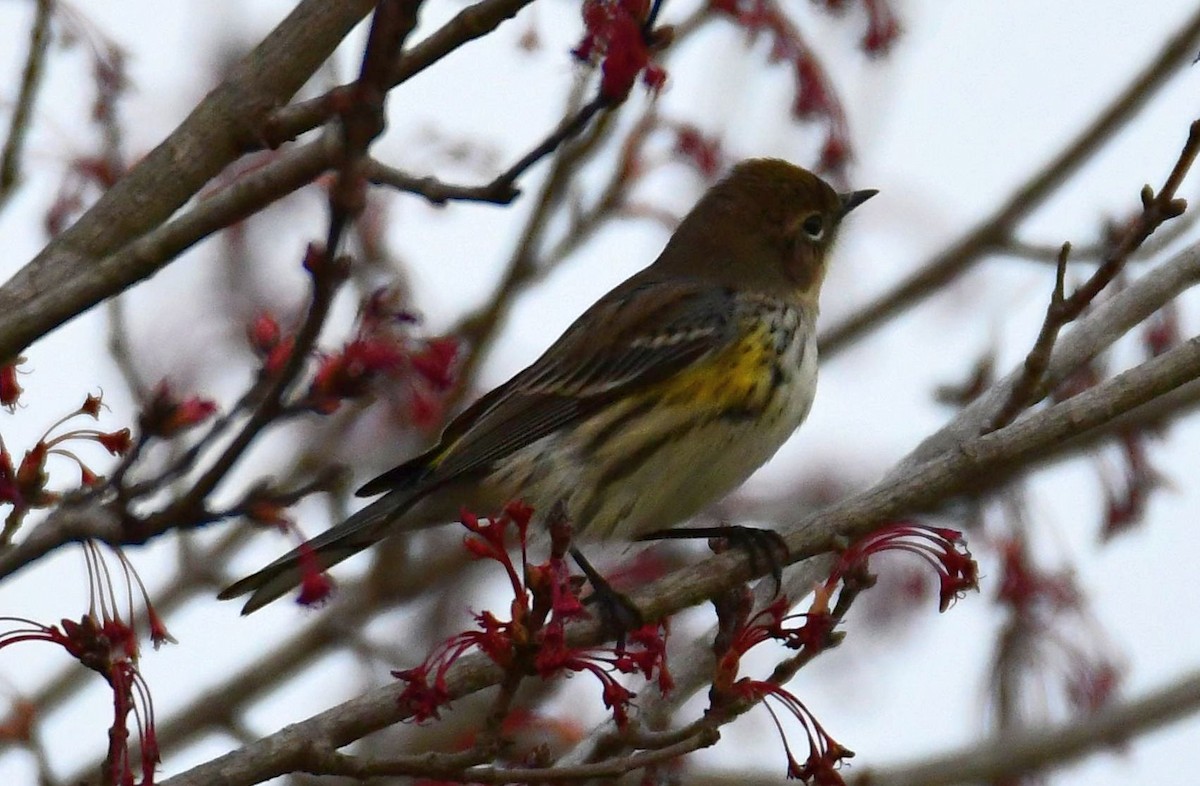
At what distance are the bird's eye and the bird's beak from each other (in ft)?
0.40

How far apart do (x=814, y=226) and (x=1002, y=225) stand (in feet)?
2.65

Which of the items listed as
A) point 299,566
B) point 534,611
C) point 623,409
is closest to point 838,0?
point 623,409

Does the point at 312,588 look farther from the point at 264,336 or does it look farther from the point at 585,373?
the point at 585,373

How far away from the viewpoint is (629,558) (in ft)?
26.5

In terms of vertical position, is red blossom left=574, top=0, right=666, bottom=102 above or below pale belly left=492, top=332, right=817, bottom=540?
below

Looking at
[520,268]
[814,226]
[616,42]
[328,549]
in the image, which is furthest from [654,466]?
[616,42]

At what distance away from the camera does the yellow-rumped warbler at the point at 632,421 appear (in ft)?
20.0

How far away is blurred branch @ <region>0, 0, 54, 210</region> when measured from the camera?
5008 millimetres

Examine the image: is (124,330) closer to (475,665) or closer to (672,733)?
(475,665)

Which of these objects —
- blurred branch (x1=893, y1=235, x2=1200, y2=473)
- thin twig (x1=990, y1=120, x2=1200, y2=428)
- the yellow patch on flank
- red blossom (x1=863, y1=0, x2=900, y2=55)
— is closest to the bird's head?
the yellow patch on flank

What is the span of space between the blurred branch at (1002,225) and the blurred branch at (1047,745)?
6.05 ft

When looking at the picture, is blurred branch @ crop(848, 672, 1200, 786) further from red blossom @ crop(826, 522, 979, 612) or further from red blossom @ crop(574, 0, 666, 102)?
red blossom @ crop(574, 0, 666, 102)

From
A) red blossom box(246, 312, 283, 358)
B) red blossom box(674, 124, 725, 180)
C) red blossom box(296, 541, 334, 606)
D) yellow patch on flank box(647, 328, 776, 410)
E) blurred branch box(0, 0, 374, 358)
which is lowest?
red blossom box(296, 541, 334, 606)

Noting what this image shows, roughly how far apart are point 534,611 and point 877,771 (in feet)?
11.5
